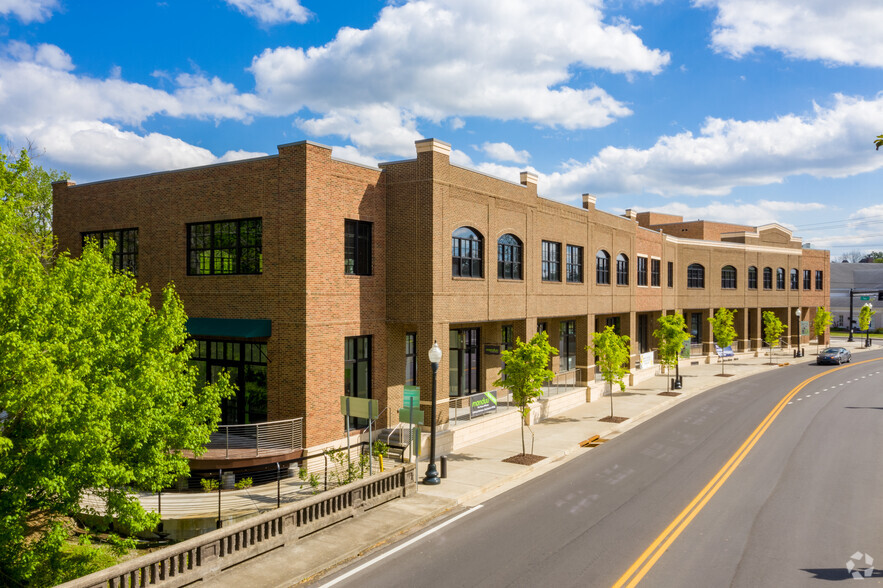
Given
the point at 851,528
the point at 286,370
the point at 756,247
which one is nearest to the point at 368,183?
the point at 286,370

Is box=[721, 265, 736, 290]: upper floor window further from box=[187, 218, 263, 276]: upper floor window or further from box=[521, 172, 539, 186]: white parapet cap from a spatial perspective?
box=[187, 218, 263, 276]: upper floor window

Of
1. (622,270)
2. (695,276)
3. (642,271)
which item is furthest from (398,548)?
(695,276)

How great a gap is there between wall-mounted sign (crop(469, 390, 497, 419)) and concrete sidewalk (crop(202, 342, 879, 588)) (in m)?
1.26

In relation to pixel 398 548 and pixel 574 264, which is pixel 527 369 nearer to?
pixel 398 548

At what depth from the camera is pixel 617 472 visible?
20.2 meters

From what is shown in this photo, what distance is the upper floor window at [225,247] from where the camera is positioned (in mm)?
22375

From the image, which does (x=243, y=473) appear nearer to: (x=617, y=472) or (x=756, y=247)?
(x=617, y=472)

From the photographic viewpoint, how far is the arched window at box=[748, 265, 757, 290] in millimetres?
60631

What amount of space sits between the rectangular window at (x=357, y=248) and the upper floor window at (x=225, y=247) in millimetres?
3071

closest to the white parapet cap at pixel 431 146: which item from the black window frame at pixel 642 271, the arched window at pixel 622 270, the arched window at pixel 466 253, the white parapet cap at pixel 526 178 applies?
the arched window at pixel 466 253

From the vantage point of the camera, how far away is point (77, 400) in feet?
35.2

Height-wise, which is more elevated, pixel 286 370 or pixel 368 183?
pixel 368 183

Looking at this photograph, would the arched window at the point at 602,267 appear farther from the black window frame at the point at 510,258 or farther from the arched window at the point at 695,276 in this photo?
the arched window at the point at 695,276

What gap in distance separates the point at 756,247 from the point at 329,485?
182 feet
